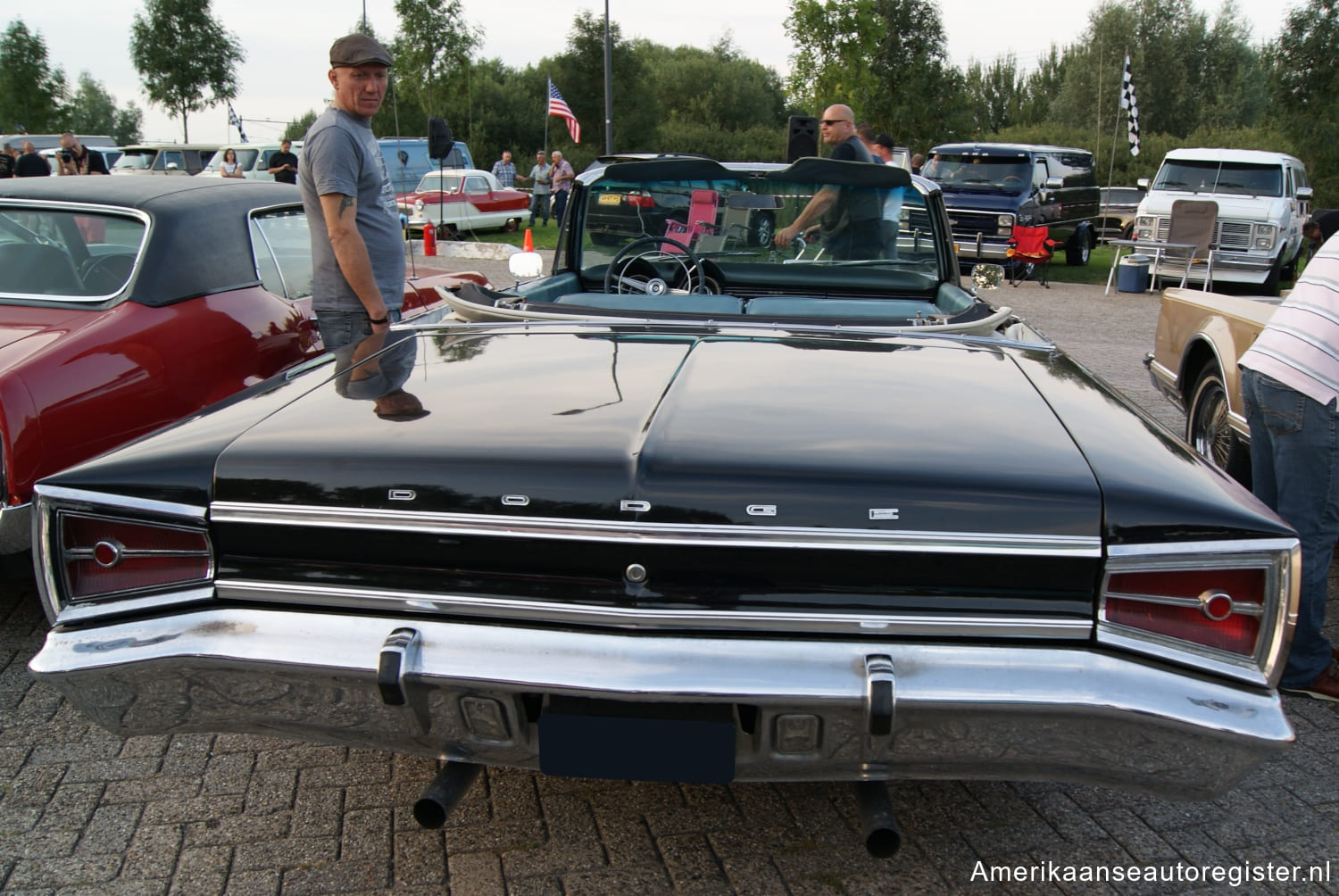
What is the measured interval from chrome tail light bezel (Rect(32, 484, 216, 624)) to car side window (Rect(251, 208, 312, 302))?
104 inches

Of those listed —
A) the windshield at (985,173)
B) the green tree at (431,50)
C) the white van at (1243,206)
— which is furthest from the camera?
the green tree at (431,50)

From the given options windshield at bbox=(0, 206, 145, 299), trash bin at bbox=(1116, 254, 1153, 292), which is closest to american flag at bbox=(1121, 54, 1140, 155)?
trash bin at bbox=(1116, 254, 1153, 292)

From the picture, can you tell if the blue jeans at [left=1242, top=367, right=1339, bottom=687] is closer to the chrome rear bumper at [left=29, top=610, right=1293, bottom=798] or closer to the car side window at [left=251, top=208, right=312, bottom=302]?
the chrome rear bumper at [left=29, top=610, right=1293, bottom=798]

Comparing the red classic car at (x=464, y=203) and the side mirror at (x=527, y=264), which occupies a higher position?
the side mirror at (x=527, y=264)

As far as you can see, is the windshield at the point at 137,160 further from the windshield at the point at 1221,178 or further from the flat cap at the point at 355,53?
the flat cap at the point at 355,53

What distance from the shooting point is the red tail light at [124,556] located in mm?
2045

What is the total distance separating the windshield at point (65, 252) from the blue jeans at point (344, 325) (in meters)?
0.74

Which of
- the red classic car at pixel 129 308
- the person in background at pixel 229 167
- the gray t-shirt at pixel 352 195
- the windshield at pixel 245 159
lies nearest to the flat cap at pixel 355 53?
the gray t-shirt at pixel 352 195

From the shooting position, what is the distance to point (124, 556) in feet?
6.82

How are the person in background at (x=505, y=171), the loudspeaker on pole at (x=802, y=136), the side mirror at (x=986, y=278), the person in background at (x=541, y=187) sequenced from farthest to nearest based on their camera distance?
the person in background at (x=505, y=171), the person in background at (x=541, y=187), the loudspeaker on pole at (x=802, y=136), the side mirror at (x=986, y=278)

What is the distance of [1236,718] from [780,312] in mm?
1916

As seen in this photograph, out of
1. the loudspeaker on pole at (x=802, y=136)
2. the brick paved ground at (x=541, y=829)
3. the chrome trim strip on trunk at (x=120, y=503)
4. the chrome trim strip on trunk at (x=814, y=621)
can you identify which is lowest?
the brick paved ground at (x=541, y=829)

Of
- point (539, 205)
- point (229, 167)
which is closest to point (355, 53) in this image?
point (229, 167)

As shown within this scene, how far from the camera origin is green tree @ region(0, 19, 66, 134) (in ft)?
151
